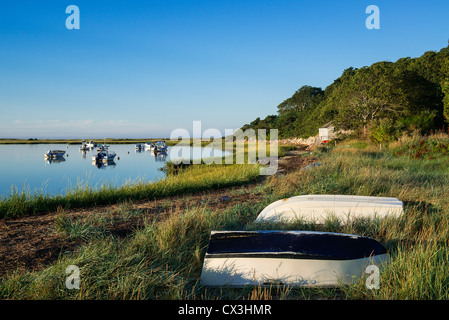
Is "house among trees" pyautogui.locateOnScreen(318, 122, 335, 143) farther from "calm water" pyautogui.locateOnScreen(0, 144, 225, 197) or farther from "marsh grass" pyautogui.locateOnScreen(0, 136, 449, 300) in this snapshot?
"marsh grass" pyautogui.locateOnScreen(0, 136, 449, 300)

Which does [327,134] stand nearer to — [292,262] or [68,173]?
[68,173]

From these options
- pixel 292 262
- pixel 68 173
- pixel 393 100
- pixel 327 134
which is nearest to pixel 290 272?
pixel 292 262

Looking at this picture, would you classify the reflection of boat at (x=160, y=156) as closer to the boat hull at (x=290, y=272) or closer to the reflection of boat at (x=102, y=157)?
the reflection of boat at (x=102, y=157)

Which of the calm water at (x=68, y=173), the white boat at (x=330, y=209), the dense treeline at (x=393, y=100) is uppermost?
the dense treeline at (x=393, y=100)

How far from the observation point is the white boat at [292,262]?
8.75 feet

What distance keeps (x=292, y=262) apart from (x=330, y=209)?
1.95m

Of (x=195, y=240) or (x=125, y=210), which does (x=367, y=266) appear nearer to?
(x=195, y=240)

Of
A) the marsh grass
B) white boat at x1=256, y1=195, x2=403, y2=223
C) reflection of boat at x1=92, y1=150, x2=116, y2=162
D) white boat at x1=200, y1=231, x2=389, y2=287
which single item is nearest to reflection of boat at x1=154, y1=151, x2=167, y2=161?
reflection of boat at x1=92, y1=150, x2=116, y2=162

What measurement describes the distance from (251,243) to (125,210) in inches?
145

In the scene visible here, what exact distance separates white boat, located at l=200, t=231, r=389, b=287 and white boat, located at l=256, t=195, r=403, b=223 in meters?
1.31

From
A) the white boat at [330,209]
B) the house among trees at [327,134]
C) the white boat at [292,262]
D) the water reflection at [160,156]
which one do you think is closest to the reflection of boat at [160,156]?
the water reflection at [160,156]

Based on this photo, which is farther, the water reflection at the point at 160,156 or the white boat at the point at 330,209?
the water reflection at the point at 160,156

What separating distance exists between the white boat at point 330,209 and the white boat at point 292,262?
4.31ft

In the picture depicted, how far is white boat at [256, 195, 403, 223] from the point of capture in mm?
4234
